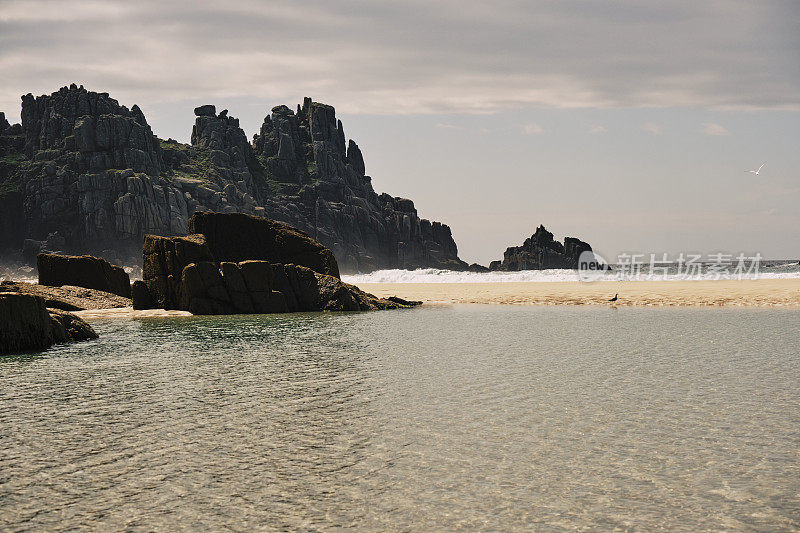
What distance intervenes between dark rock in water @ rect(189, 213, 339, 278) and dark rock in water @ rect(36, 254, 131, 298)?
27.7 ft

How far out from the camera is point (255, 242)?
50.0 metres

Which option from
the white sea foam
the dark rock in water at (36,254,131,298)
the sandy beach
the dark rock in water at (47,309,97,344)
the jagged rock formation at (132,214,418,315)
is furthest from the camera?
the white sea foam

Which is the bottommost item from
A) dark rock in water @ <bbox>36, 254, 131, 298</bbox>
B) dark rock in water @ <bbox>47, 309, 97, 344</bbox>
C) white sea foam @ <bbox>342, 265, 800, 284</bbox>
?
dark rock in water @ <bbox>47, 309, 97, 344</bbox>

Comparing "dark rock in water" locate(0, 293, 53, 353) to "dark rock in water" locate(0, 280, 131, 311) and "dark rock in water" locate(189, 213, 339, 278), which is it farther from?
"dark rock in water" locate(189, 213, 339, 278)

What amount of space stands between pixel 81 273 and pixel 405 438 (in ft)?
149

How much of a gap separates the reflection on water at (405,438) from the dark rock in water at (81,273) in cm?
2784

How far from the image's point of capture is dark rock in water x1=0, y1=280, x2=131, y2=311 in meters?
42.3

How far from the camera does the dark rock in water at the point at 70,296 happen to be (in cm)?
4234

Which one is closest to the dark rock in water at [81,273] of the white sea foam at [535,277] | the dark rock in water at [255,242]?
the dark rock in water at [255,242]

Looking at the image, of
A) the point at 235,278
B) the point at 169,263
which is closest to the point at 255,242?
the point at 235,278

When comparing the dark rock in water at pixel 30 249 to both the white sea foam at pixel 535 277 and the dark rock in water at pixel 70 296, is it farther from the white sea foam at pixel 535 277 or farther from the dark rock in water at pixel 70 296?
the dark rock in water at pixel 70 296

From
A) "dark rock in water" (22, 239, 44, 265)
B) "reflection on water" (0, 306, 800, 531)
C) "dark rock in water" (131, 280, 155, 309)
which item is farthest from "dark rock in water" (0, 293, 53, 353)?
"dark rock in water" (22, 239, 44, 265)

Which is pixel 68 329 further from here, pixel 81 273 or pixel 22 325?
pixel 81 273

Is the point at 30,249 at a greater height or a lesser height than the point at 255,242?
lesser
